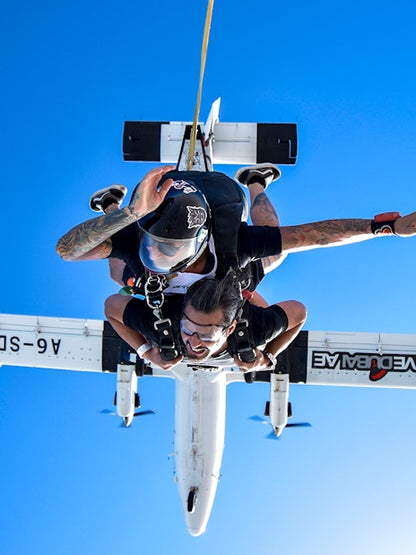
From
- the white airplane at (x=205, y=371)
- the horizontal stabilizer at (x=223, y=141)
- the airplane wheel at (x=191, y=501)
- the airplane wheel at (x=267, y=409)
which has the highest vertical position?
the horizontal stabilizer at (x=223, y=141)

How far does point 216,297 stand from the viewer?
577cm

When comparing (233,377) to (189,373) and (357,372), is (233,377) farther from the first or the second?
(357,372)

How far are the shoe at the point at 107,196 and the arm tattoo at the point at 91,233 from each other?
3.47 metres

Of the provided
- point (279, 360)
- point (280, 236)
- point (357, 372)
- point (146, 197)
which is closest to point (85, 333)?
point (279, 360)

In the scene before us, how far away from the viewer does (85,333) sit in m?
12.1

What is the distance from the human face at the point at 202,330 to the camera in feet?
18.9

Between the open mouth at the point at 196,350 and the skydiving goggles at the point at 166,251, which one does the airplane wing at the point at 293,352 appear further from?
the skydiving goggles at the point at 166,251

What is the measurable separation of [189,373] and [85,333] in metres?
3.19

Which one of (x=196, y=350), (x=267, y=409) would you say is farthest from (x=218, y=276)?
(x=267, y=409)

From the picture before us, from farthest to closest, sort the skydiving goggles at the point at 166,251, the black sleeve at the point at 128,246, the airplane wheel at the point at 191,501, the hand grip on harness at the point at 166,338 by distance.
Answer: the airplane wheel at the point at 191,501
the black sleeve at the point at 128,246
the hand grip on harness at the point at 166,338
the skydiving goggles at the point at 166,251

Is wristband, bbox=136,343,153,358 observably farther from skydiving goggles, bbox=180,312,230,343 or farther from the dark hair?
the dark hair

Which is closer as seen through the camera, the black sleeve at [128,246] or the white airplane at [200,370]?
the black sleeve at [128,246]

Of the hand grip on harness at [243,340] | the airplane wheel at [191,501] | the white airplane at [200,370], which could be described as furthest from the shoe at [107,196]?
the airplane wheel at [191,501]

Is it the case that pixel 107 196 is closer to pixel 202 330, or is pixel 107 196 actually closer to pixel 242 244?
pixel 242 244
